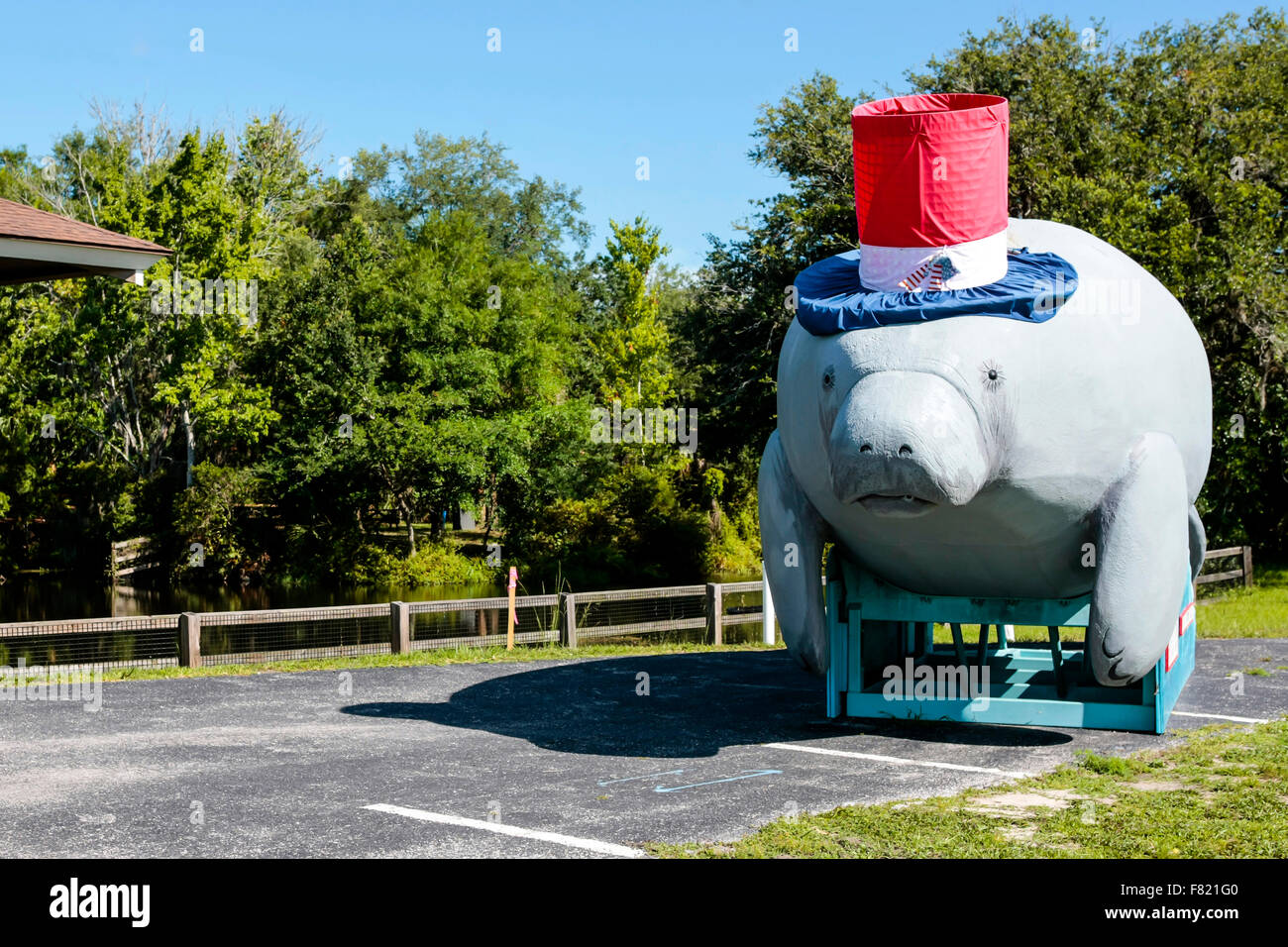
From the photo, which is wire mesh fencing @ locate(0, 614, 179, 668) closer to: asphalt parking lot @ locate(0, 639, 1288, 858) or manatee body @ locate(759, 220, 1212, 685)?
asphalt parking lot @ locate(0, 639, 1288, 858)

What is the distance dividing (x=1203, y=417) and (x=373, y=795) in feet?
23.6

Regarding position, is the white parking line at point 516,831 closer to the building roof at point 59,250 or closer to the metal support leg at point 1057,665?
the metal support leg at point 1057,665

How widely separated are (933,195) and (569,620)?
32.1 feet

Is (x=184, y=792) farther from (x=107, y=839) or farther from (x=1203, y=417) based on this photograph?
(x=1203, y=417)

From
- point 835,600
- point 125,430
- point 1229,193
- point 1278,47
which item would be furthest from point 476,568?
point 835,600

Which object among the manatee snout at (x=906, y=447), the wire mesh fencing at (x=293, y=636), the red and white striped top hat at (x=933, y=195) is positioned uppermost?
the red and white striped top hat at (x=933, y=195)

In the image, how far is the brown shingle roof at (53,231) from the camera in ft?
35.2

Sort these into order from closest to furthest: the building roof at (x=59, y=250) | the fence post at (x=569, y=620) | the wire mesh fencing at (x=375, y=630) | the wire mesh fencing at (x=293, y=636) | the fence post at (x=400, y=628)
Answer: the building roof at (x=59, y=250) < the wire mesh fencing at (x=375, y=630) < the wire mesh fencing at (x=293, y=636) < the fence post at (x=400, y=628) < the fence post at (x=569, y=620)

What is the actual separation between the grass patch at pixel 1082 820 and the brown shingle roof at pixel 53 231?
7646 millimetres

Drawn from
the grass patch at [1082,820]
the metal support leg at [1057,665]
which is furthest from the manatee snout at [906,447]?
the metal support leg at [1057,665]

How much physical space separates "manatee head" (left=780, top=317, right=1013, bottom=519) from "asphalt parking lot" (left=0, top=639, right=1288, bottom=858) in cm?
202

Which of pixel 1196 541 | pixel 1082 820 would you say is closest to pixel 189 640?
pixel 1082 820

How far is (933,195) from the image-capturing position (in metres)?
8.68

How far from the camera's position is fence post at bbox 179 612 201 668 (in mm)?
14750
